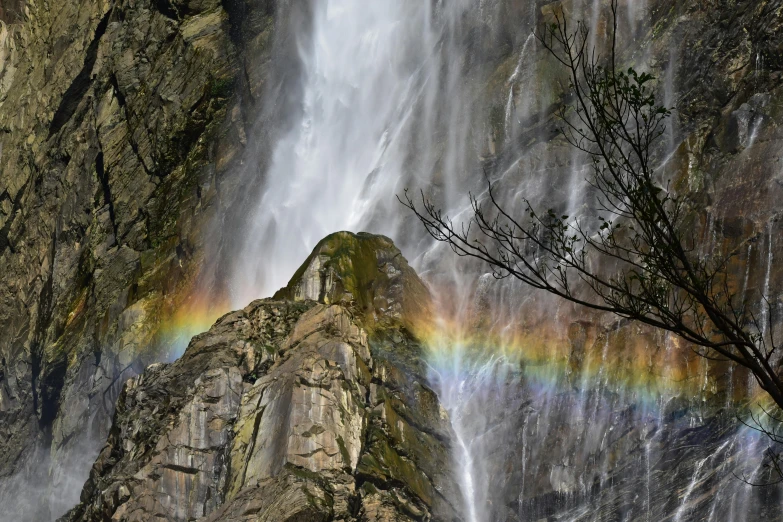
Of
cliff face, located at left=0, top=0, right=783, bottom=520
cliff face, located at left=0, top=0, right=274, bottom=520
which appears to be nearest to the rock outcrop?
cliff face, located at left=0, top=0, right=783, bottom=520

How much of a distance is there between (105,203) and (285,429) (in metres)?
24.7

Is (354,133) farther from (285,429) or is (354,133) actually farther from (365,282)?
(285,429)

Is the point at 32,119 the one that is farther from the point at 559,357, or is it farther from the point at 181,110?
the point at 559,357

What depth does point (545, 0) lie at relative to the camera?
3841 centimetres

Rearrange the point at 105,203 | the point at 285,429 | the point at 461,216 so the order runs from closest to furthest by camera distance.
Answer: the point at 285,429 → the point at 461,216 → the point at 105,203

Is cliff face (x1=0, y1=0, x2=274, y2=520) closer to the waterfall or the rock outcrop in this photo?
the waterfall

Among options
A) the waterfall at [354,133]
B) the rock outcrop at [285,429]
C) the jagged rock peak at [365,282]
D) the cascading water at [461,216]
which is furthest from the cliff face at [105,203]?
the rock outcrop at [285,429]

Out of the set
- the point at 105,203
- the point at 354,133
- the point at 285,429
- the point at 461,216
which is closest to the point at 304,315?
the point at 285,429

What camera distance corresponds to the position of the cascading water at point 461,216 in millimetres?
25578

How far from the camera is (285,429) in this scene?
24797 mm

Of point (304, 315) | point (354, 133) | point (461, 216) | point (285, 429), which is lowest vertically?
point (285, 429)

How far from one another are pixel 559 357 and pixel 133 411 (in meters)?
13.0

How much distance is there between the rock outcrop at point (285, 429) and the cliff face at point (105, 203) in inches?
433

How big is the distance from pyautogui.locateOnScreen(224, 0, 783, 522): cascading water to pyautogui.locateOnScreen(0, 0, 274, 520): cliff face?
10.1ft
